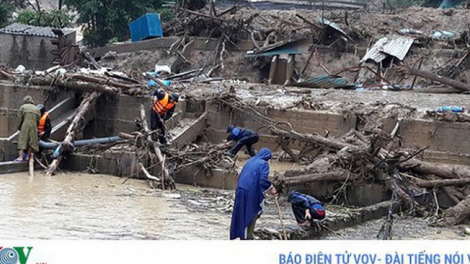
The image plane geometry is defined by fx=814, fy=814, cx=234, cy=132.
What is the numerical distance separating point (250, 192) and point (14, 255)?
3.91 m

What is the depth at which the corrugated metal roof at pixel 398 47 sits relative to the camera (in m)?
25.6

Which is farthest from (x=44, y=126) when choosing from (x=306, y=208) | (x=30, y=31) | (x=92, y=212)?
(x=30, y=31)

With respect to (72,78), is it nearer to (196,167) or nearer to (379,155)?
(196,167)

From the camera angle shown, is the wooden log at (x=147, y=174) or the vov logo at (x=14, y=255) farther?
the wooden log at (x=147, y=174)

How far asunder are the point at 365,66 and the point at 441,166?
9207 mm

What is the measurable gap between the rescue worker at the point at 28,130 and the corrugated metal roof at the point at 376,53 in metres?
11.9

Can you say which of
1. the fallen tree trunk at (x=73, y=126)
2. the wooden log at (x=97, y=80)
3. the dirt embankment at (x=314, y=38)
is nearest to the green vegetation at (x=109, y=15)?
the dirt embankment at (x=314, y=38)

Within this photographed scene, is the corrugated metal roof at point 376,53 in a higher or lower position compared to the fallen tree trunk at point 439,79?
higher

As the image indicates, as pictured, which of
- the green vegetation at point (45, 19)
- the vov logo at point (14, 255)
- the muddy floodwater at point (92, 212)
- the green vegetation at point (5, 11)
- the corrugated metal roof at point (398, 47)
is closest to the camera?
the vov logo at point (14, 255)

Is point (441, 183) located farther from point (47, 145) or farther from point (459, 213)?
point (47, 145)

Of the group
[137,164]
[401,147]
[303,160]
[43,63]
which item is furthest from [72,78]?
[43,63]

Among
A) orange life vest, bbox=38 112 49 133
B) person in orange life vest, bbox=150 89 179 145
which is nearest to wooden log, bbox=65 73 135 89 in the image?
orange life vest, bbox=38 112 49 133

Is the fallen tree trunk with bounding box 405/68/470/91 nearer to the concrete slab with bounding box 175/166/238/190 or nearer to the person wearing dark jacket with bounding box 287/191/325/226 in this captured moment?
the concrete slab with bounding box 175/166/238/190

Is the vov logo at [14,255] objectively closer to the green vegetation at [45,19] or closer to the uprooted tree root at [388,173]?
the uprooted tree root at [388,173]
